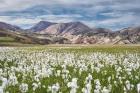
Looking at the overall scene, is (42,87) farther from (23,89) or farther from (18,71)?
(18,71)

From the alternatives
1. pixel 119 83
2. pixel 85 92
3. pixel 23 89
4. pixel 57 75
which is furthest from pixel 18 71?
pixel 85 92

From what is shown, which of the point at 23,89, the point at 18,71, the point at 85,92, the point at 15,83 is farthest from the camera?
the point at 18,71

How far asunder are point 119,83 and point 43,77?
3037 mm

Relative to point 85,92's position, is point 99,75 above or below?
below

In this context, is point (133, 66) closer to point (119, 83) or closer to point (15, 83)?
point (119, 83)

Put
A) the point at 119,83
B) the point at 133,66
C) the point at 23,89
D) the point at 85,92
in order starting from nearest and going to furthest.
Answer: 1. the point at 85,92
2. the point at 23,89
3. the point at 119,83
4. the point at 133,66

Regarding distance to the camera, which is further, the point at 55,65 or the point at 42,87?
the point at 55,65

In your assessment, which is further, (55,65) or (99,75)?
(55,65)

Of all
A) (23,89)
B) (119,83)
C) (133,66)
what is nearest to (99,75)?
(133,66)

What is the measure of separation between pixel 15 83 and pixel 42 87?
1.20 meters

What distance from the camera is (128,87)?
10.4 metres

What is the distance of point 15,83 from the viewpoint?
433 inches

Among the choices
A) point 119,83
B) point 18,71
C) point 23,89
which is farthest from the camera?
point 18,71

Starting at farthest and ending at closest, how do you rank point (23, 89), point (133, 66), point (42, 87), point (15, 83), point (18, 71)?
point (133, 66) → point (18, 71) → point (42, 87) → point (15, 83) → point (23, 89)
